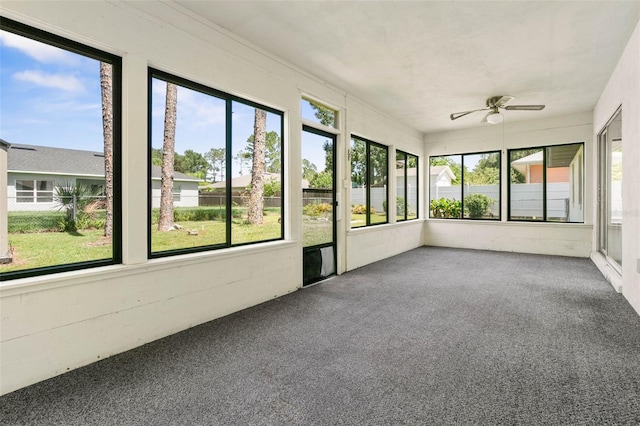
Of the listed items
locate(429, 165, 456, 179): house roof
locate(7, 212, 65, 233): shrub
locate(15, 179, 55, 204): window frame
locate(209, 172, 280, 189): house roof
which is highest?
locate(429, 165, 456, 179): house roof

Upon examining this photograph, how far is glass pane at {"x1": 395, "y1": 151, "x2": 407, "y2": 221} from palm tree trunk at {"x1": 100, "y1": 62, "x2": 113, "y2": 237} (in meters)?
5.63

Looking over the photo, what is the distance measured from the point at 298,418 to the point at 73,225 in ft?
7.18

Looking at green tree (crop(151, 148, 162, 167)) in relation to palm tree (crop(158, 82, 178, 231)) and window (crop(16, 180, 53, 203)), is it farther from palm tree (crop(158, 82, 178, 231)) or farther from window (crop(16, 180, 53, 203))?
window (crop(16, 180, 53, 203))

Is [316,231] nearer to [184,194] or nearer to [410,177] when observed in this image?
[184,194]

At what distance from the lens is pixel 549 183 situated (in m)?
6.90

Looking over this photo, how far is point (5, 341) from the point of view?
2012 mm

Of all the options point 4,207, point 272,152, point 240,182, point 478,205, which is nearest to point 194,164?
point 240,182

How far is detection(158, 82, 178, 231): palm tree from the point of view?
3025mm

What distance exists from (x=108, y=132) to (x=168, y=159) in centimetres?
56

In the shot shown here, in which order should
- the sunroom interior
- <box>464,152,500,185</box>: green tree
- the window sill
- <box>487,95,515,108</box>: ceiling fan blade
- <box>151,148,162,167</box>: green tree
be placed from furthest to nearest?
<box>464,152,500,185</box>: green tree
<box>487,95,515,108</box>: ceiling fan blade
<box>151,148,162,167</box>: green tree
the sunroom interior
the window sill

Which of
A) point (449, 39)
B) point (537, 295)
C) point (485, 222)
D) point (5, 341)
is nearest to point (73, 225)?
point (5, 341)

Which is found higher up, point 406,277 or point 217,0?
point 217,0

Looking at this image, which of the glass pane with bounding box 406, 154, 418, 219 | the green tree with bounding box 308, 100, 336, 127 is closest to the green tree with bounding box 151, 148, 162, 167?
the green tree with bounding box 308, 100, 336, 127

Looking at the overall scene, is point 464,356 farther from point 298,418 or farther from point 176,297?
point 176,297
